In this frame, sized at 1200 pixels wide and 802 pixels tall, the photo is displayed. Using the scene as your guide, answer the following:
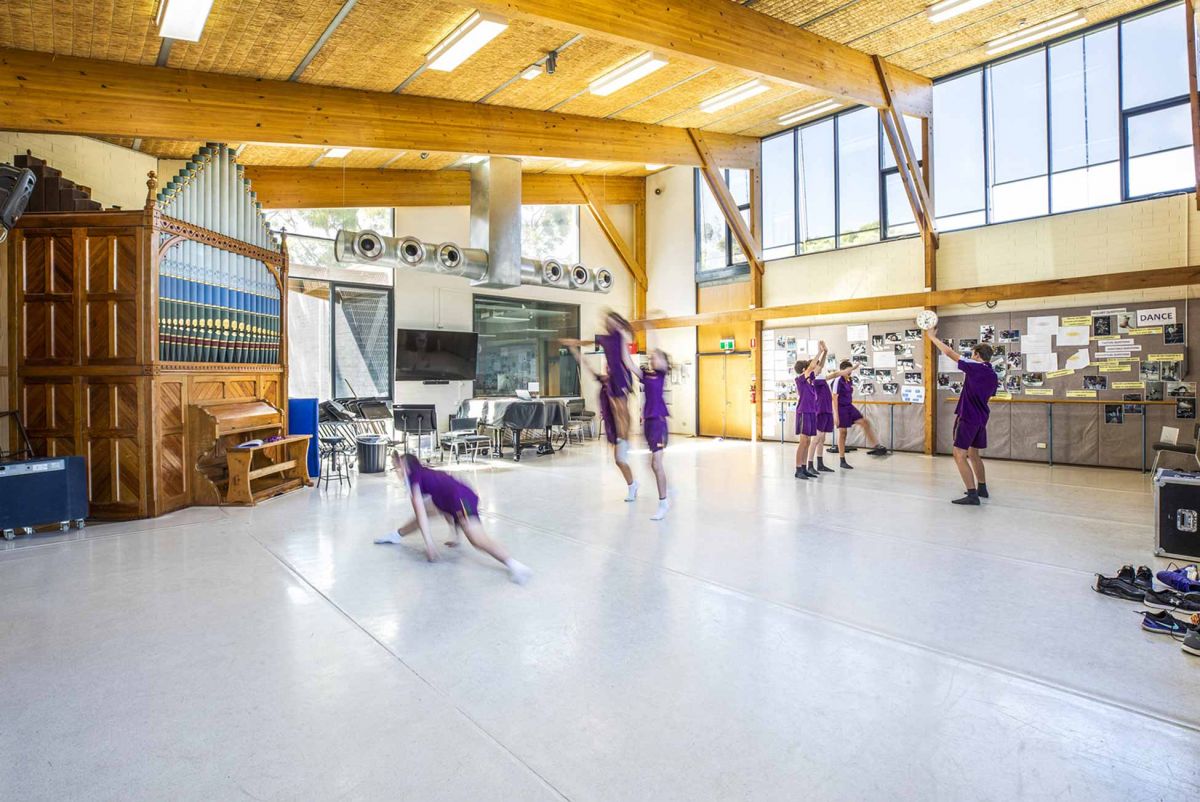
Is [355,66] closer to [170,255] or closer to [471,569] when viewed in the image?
[170,255]

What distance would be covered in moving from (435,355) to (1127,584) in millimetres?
10221

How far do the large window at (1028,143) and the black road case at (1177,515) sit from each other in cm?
676

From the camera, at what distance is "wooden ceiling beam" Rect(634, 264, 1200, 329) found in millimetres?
8055

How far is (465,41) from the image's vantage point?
6.31 meters

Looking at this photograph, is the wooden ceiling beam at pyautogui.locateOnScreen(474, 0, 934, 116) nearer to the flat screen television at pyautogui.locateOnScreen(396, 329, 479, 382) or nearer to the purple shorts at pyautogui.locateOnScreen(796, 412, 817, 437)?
the purple shorts at pyautogui.locateOnScreen(796, 412, 817, 437)

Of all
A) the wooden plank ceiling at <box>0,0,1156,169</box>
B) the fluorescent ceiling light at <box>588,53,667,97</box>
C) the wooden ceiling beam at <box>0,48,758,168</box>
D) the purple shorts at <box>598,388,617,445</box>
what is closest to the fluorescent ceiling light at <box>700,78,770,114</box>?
the wooden plank ceiling at <box>0,0,1156,169</box>

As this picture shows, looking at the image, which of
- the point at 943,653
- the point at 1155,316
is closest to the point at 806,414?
the point at 1155,316

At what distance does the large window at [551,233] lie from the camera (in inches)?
543

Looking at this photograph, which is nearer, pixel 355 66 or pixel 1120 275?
pixel 355 66

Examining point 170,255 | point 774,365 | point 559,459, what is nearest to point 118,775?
point 170,255

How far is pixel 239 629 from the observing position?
3.15 m

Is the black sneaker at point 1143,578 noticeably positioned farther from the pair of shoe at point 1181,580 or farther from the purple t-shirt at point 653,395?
the purple t-shirt at point 653,395

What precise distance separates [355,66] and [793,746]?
7.39 m

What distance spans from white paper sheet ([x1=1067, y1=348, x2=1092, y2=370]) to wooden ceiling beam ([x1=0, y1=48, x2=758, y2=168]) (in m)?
7.37
